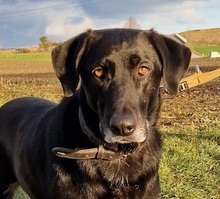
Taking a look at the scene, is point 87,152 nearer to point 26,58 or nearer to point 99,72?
point 99,72

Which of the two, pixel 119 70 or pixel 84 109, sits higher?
pixel 119 70

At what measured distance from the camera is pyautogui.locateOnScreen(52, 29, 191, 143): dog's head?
3.28m

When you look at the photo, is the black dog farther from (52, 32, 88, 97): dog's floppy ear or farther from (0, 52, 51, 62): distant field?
(0, 52, 51, 62): distant field

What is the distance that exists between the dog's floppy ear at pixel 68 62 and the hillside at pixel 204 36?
3047 inches

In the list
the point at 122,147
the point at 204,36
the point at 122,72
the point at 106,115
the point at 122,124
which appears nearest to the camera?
the point at 122,124

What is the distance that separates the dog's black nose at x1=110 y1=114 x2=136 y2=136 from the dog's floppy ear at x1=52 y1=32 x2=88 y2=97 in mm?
519

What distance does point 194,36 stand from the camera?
3278 inches

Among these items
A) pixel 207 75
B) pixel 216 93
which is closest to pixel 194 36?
pixel 216 93

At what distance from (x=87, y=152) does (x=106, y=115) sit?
0.43m

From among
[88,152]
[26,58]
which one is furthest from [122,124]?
[26,58]

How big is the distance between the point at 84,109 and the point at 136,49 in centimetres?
60

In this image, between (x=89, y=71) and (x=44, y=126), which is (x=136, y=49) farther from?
(x=44, y=126)

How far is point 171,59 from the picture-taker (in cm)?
362

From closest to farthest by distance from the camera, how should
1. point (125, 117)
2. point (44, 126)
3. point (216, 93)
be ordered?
1. point (125, 117)
2. point (44, 126)
3. point (216, 93)
